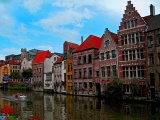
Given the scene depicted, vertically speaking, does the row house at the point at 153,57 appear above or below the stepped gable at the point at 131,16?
below

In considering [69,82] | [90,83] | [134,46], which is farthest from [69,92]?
[134,46]

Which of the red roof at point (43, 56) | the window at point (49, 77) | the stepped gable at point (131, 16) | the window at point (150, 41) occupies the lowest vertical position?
the window at point (49, 77)

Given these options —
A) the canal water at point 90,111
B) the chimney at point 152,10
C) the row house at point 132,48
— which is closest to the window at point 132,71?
the row house at point 132,48

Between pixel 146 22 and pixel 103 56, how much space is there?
513 inches

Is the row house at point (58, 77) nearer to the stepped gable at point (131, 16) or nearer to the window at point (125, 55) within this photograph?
the window at point (125, 55)

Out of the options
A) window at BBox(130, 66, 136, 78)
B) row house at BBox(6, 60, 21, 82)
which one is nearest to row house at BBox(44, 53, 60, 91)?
window at BBox(130, 66, 136, 78)

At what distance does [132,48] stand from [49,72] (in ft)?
129

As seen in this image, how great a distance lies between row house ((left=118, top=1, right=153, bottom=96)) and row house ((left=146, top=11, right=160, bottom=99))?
1376mm

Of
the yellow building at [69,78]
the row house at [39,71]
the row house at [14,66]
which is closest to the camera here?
the yellow building at [69,78]

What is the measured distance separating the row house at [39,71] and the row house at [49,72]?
1843 mm

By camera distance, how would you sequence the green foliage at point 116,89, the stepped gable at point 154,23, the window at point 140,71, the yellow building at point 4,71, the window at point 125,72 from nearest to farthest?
the stepped gable at point 154,23 → the window at point 140,71 → the green foliage at point 116,89 → the window at point 125,72 → the yellow building at point 4,71

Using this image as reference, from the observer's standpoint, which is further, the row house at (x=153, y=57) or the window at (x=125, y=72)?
the window at (x=125, y=72)

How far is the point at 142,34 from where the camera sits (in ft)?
136

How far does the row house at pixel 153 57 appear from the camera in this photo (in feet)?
123
